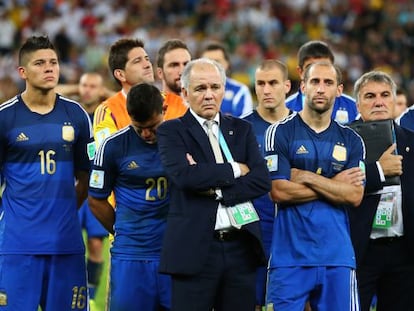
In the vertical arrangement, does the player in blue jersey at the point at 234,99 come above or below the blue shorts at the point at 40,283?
above

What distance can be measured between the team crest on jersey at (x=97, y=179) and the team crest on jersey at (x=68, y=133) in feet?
1.48

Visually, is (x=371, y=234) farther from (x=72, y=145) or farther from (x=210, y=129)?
(x=72, y=145)

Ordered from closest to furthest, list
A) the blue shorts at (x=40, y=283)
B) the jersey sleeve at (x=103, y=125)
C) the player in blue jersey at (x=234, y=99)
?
the blue shorts at (x=40, y=283) < the jersey sleeve at (x=103, y=125) < the player in blue jersey at (x=234, y=99)

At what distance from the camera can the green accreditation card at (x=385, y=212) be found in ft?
25.8

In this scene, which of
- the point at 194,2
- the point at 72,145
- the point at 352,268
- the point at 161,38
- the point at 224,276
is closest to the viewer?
the point at 224,276

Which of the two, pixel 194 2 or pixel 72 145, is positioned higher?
pixel 194 2

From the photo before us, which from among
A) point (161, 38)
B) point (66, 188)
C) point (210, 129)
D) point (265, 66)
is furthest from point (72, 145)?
point (161, 38)

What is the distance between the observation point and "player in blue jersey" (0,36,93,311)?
741 cm

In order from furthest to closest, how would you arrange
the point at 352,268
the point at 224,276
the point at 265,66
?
the point at 265,66 → the point at 352,268 → the point at 224,276

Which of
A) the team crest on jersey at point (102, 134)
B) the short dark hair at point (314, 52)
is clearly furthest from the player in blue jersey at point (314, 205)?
the short dark hair at point (314, 52)

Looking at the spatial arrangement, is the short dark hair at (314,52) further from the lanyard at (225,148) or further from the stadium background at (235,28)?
the stadium background at (235,28)

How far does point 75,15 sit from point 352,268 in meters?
15.3

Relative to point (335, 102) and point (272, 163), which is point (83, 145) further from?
point (335, 102)

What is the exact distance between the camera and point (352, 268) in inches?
281
